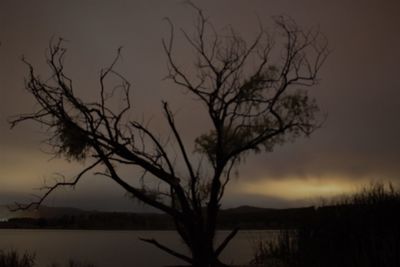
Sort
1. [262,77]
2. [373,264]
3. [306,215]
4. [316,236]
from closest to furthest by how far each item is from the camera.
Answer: [373,264] → [316,236] → [306,215] → [262,77]

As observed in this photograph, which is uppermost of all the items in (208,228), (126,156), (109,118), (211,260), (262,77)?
(262,77)

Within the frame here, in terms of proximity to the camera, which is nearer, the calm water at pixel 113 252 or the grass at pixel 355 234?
the grass at pixel 355 234

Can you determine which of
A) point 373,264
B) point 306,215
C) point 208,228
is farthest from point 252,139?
point 373,264

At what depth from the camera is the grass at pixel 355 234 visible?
A: 7363 mm

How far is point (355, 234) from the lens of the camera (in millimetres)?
8211

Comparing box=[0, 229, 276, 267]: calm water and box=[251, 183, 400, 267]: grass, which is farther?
box=[0, 229, 276, 267]: calm water

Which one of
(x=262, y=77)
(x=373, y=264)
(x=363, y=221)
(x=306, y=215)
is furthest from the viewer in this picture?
(x=262, y=77)

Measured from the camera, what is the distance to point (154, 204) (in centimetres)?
1256

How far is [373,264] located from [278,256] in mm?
5651

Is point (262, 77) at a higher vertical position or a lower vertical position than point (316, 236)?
higher

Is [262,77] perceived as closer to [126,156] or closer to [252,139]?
[252,139]

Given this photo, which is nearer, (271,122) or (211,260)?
(211,260)

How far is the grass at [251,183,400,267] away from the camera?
736 cm

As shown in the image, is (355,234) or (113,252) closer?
(355,234)
